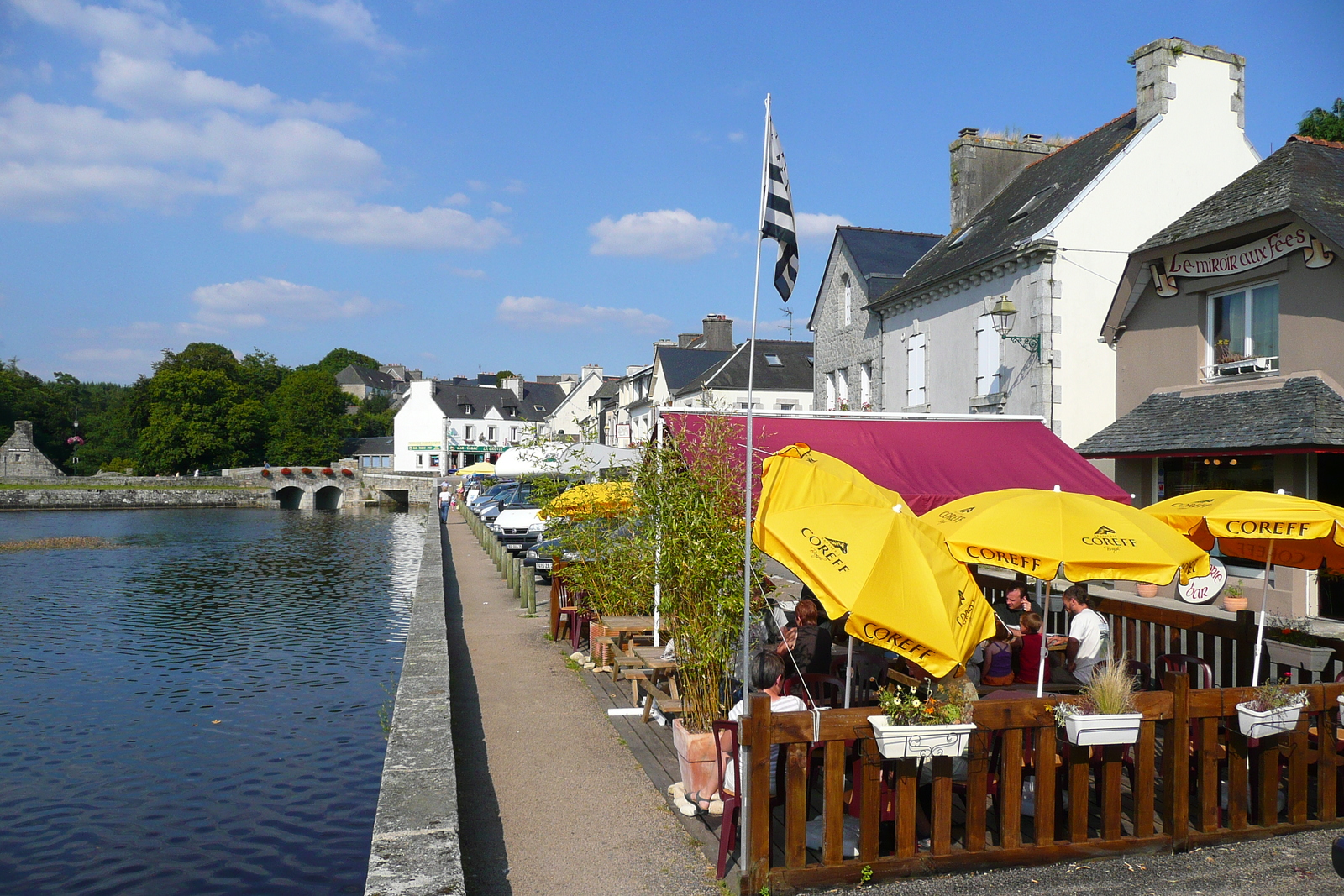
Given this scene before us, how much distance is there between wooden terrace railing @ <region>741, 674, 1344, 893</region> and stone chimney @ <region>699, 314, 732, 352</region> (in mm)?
50402

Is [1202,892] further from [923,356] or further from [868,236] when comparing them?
[868,236]

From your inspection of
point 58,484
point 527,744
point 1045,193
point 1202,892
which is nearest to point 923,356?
point 1045,193

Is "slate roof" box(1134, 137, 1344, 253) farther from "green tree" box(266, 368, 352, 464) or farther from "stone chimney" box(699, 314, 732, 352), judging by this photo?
"green tree" box(266, 368, 352, 464)

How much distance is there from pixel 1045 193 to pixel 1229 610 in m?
9.86

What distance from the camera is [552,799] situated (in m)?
5.99

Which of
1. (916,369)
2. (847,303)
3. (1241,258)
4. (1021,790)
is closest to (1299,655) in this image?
(1021,790)

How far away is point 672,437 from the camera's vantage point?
8.34 meters

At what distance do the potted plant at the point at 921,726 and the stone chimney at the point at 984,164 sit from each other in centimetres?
2095

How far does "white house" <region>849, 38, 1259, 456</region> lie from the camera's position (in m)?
17.9

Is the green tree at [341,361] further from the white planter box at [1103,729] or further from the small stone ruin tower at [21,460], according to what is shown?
the white planter box at [1103,729]

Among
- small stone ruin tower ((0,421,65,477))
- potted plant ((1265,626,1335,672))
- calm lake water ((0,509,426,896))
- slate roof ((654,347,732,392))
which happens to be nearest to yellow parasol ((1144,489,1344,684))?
potted plant ((1265,626,1335,672))

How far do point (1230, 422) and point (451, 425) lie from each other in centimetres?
7930

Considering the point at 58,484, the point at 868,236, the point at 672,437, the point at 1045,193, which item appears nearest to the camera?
the point at 672,437

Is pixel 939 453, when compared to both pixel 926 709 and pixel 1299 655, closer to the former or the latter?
pixel 1299 655
